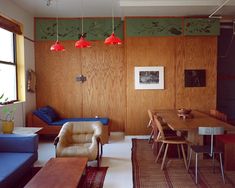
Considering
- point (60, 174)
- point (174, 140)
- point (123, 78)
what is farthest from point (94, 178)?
point (123, 78)

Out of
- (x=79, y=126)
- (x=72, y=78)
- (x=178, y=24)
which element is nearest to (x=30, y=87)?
(x=72, y=78)

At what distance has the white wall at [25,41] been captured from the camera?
5.22 metres

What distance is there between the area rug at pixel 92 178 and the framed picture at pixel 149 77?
8.90 feet

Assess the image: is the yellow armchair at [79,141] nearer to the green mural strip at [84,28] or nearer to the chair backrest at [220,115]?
the chair backrest at [220,115]

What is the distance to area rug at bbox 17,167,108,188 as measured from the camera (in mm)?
3698

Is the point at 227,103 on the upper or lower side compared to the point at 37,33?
lower

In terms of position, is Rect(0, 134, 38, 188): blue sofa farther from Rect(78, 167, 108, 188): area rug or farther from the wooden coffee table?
Rect(78, 167, 108, 188): area rug

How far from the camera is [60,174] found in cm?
314

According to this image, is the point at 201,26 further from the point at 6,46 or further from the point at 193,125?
the point at 6,46

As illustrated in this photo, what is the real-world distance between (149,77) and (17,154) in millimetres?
3667

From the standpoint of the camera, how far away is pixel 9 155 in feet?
12.8

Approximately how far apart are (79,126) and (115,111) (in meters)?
2.19

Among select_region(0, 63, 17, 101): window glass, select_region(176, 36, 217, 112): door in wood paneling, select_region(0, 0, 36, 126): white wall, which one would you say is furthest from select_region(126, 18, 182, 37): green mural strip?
select_region(0, 63, 17, 101): window glass

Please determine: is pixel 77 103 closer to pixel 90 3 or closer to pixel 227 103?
pixel 90 3
